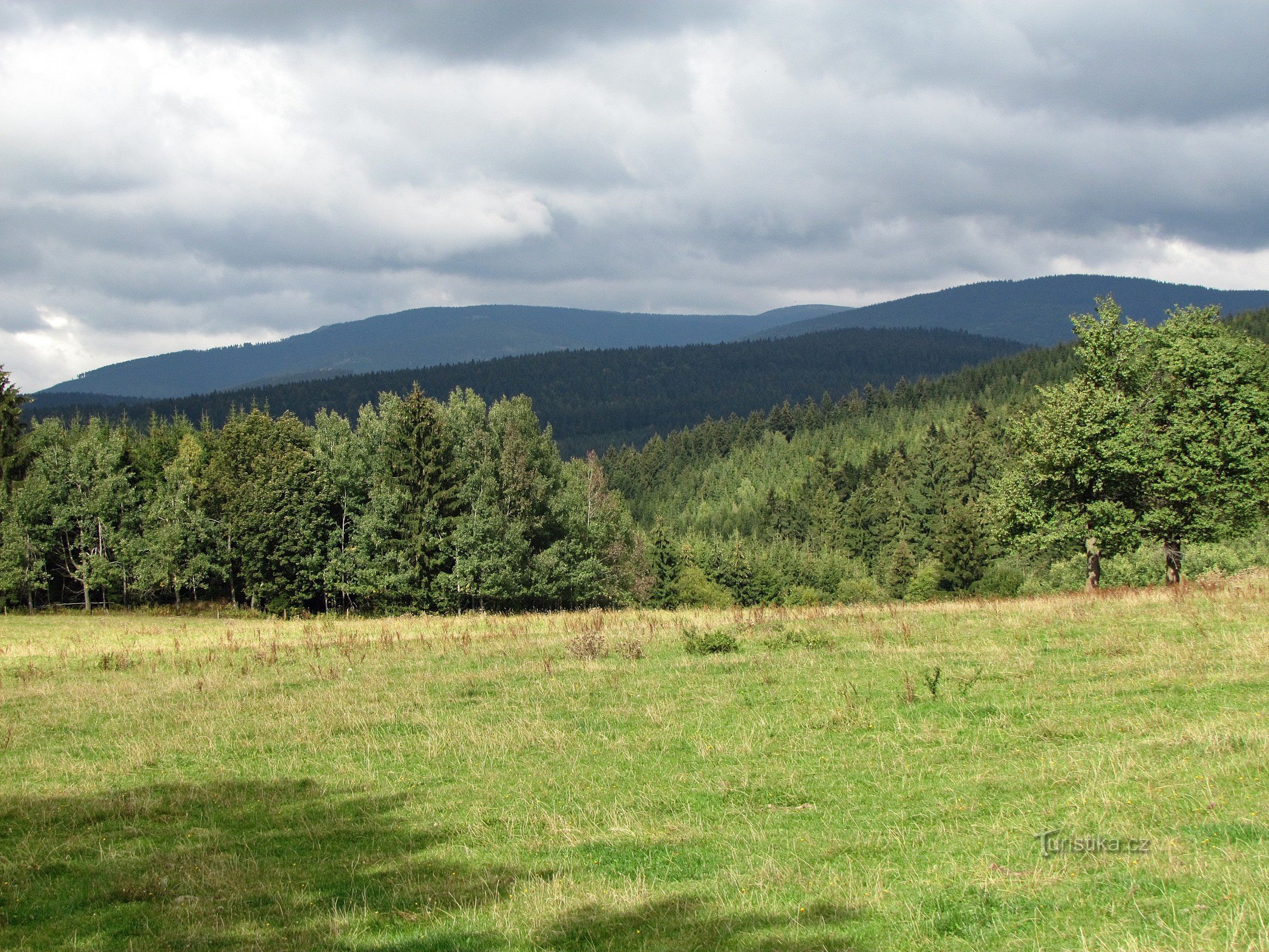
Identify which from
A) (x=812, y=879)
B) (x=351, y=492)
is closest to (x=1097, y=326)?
(x=812, y=879)

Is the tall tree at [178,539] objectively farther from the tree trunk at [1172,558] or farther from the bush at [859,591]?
the bush at [859,591]

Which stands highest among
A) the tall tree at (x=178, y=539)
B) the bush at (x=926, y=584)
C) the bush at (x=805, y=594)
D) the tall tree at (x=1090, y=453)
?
the tall tree at (x=1090, y=453)

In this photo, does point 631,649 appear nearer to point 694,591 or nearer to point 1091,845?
point 1091,845

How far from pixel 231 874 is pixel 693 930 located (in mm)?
5249

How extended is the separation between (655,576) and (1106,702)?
8592 centimetres

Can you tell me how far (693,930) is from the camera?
7.54 metres

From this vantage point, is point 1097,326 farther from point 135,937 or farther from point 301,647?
point 135,937

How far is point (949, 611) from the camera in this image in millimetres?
26547

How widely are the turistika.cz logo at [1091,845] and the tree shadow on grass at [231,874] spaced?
5.00 meters

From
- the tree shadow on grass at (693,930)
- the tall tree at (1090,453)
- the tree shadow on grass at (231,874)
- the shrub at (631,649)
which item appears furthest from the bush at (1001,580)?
the tree shadow on grass at (693,930)

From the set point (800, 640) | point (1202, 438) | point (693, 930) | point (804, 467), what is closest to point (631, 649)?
point (800, 640)

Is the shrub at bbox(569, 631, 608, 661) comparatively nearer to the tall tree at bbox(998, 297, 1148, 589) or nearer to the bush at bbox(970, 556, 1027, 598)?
the tall tree at bbox(998, 297, 1148, 589)

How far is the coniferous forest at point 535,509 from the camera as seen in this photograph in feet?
118

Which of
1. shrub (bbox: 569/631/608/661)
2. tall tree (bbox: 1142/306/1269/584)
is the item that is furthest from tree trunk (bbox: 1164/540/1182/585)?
shrub (bbox: 569/631/608/661)
